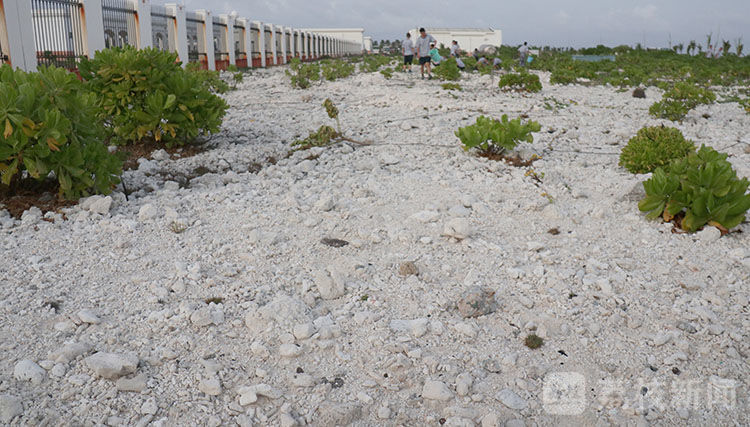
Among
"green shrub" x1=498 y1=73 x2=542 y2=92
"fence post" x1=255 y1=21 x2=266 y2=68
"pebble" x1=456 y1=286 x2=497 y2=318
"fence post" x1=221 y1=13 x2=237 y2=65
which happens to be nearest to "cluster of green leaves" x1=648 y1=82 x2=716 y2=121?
"green shrub" x1=498 y1=73 x2=542 y2=92

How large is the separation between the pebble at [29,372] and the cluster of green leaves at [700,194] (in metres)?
3.71

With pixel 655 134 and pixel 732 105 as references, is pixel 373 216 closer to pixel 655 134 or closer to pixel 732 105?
pixel 655 134

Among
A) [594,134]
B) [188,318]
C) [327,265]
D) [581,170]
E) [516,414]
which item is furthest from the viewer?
[594,134]

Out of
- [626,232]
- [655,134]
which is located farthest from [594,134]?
[626,232]

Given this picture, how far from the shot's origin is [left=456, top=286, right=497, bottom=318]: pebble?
2.83m

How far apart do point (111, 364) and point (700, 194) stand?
3.62 m

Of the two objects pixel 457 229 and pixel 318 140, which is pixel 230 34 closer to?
pixel 318 140

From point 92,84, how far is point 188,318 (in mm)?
3828

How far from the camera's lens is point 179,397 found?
2.21m

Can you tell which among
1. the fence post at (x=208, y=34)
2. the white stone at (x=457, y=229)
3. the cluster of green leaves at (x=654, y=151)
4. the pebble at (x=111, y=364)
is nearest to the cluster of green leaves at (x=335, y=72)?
the fence post at (x=208, y=34)

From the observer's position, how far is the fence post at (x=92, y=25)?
488 inches

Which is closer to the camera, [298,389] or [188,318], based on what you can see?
[298,389]

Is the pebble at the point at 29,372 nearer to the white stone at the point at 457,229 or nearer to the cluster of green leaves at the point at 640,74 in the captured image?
the white stone at the point at 457,229

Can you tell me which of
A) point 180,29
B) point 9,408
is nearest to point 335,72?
point 180,29
